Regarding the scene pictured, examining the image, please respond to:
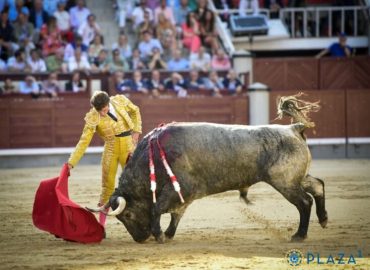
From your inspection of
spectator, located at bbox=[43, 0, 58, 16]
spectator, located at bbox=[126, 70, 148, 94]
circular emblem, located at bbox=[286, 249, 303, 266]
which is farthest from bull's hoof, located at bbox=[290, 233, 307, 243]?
spectator, located at bbox=[43, 0, 58, 16]

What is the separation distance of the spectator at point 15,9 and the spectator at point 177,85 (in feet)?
8.75

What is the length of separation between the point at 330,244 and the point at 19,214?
340 cm

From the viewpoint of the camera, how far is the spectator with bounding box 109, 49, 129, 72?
46.8ft

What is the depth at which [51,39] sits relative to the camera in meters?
14.2

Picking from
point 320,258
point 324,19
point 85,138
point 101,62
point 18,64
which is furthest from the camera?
point 324,19

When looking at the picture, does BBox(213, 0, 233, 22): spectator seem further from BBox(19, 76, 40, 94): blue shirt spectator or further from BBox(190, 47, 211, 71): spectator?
BBox(19, 76, 40, 94): blue shirt spectator

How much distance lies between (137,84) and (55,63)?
1312 mm

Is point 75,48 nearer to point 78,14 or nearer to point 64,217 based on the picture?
point 78,14

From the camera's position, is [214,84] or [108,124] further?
[214,84]

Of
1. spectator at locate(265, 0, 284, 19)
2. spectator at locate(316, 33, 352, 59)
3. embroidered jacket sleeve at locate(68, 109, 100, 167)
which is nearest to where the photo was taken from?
embroidered jacket sleeve at locate(68, 109, 100, 167)

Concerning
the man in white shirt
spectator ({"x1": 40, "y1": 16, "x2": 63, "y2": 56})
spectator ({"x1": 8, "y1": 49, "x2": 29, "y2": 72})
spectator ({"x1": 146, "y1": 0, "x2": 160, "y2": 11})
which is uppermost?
spectator ({"x1": 146, "y1": 0, "x2": 160, "y2": 11})

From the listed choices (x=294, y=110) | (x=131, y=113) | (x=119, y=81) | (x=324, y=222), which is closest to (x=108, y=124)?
(x=131, y=113)

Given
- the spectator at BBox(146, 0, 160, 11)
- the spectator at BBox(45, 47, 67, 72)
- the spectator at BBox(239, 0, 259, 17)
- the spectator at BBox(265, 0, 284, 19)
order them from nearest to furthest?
the spectator at BBox(45, 47, 67, 72), the spectator at BBox(146, 0, 160, 11), the spectator at BBox(239, 0, 259, 17), the spectator at BBox(265, 0, 284, 19)

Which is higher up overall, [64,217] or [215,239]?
[64,217]
